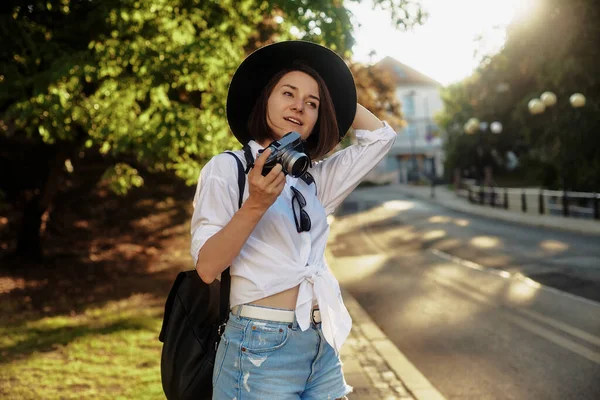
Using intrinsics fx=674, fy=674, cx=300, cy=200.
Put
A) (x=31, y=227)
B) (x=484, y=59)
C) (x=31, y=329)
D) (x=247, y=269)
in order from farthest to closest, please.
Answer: (x=484, y=59)
(x=31, y=227)
(x=31, y=329)
(x=247, y=269)

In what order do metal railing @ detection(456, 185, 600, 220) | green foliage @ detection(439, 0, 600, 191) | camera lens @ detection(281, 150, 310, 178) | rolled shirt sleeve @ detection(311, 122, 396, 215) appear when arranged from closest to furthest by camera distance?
camera lens @ detection(281, 150, 310, 178)
rolled shirt sleeve @ detection(311, 122, 396, 215)
metal railing @ detection(456, 185, 600, 220)
green foliage @ detection(439, 0, 600, 191)

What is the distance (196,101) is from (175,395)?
12.6 meters

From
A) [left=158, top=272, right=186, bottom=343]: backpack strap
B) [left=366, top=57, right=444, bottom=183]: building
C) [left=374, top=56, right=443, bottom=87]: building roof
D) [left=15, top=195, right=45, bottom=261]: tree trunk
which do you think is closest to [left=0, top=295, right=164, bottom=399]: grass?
[left=158, top=272, right=186, bottom=343]: backpack strap

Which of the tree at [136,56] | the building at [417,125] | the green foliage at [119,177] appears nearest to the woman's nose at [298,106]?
the tree at [136,56]

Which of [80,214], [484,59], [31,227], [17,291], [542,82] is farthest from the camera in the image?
[484,59]

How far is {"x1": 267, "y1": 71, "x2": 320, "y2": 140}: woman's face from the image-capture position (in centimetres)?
229

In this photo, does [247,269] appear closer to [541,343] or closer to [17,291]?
[541,343]

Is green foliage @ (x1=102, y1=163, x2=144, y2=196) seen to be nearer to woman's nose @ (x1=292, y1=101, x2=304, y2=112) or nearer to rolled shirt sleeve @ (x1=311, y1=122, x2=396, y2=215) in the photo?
rolled shirt sleeve @ (x1=311, y1=122, x2=396, y2=215)

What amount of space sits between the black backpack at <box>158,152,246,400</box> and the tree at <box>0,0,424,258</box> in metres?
5.03

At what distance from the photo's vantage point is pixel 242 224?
75.3 inches

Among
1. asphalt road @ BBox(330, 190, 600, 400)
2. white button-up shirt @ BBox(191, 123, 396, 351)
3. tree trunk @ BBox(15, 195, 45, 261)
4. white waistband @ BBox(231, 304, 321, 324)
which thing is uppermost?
white button-up shirt @ BBox(191, 123, 396, 351)

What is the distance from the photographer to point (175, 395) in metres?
2.26

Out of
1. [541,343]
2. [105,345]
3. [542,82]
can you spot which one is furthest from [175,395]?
[542,82]

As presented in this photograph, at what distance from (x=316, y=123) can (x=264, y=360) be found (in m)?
0.88
